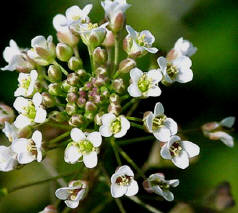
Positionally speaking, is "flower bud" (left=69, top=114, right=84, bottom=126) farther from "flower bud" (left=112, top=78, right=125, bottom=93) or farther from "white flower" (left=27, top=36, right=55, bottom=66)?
"white flower" (left=27, top=36, right=55, bottom=66)

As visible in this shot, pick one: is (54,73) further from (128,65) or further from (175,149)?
(175,149)

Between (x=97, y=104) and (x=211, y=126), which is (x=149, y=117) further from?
(x=211, y=126)

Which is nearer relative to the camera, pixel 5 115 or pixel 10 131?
pixel 10 131

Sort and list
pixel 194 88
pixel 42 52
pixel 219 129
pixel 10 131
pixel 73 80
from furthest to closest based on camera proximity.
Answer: pixel 194 88 → pixel 219 129 → pixel 42 52 → pixel 73 80 → pixel 10 131

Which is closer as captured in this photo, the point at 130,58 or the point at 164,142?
the point at 164,142

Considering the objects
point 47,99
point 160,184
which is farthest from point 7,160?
point 160,184

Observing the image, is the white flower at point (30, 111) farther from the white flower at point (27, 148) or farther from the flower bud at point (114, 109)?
the flower bud at point (114, 109)

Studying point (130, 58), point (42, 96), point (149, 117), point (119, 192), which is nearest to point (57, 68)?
point (42, 96)

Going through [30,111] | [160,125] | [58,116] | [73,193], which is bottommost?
[73,193]
